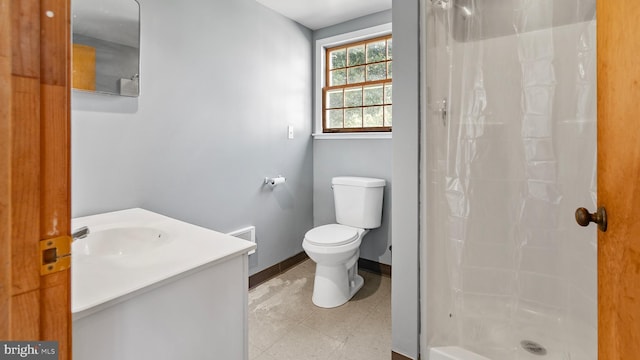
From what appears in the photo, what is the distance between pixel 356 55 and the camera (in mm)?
2832

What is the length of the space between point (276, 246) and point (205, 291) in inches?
67.6

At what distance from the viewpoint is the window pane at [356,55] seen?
2.81 m

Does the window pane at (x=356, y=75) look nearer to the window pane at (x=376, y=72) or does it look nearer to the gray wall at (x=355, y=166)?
the window pane at (x=376, y=72)

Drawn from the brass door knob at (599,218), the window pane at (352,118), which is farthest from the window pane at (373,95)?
the brass door knob at (599,218)

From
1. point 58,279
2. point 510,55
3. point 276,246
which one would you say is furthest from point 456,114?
point 276,246

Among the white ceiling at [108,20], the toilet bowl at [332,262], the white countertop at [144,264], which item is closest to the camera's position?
the white countertop at [144,264]

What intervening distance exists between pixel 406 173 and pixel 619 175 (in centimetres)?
92

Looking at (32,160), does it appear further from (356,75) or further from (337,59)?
(337,59)

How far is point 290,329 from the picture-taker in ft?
6.24

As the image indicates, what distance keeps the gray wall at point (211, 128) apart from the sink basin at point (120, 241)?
0.30m

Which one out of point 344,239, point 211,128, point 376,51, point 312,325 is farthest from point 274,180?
point 376,51

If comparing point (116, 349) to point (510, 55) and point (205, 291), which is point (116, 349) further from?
point (510, 55)

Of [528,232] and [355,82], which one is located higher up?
[355,82]

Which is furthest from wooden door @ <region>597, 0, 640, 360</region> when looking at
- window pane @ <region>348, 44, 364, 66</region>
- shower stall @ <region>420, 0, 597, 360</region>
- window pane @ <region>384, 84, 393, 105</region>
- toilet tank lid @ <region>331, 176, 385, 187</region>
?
window pane @ <region>348, 44, 364, 66</region>
